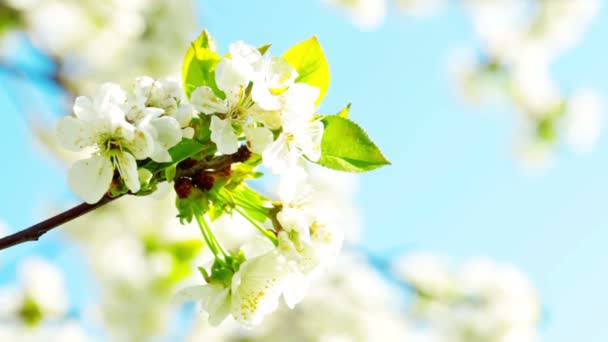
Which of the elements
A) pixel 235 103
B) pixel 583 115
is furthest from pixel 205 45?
pixel 583 115

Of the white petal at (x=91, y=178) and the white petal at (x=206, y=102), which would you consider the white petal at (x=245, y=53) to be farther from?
the white petal at (x=91, y=178)

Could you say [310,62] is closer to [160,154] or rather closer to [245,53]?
[245,53]

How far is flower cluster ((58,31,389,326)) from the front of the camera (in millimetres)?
623

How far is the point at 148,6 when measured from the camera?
274 centimetres

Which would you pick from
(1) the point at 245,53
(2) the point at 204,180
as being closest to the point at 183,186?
(2) the point at 204,180

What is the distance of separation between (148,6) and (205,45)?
214cm

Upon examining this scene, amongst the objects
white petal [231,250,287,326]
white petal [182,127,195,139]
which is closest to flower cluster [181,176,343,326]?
white petal [231,250,287,326]

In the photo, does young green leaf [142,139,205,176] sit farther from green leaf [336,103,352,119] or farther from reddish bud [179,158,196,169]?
green leaf [336,103,352,119]

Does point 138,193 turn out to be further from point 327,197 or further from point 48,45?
point 327,197

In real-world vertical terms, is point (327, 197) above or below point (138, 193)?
above

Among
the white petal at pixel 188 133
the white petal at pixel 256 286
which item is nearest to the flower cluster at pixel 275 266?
the white petal at pixel 256 286

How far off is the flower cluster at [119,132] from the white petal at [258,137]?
0.05m

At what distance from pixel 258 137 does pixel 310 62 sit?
111mm

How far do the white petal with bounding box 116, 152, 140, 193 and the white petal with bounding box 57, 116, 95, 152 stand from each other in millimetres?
32
